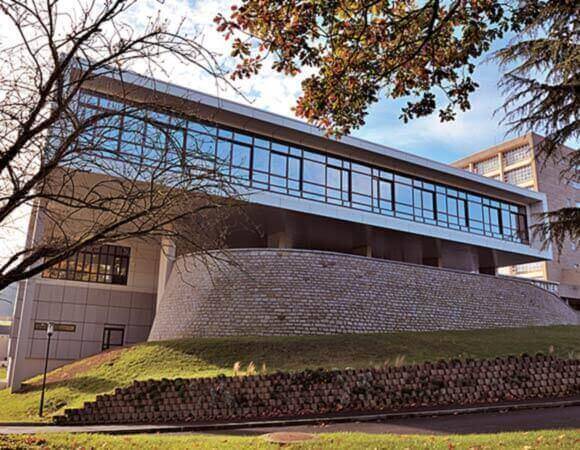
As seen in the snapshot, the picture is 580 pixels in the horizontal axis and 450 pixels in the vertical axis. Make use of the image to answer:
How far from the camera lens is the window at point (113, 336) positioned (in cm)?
2780

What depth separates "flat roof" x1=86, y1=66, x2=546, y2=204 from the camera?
23.9 metres

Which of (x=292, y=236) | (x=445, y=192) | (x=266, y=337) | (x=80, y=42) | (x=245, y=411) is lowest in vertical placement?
(x=245, y=411)

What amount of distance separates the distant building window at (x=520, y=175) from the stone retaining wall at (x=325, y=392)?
58275mm

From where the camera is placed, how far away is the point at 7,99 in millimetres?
6496

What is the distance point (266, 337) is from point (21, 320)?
37.9ft

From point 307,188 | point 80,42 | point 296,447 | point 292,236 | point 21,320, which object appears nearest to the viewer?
point 80,42

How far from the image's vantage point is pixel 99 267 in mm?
28828

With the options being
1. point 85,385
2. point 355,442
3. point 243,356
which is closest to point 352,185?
point 243,356

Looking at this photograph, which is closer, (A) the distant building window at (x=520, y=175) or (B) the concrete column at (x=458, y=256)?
(B) the concrete column at (x=458, y=256)

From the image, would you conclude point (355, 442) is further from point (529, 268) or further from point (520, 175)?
point (520, 175)

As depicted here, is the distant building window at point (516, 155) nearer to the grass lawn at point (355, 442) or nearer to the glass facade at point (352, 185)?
the glass facade at point (352, 185)

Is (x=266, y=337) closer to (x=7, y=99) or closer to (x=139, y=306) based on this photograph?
(x=139, y=306)

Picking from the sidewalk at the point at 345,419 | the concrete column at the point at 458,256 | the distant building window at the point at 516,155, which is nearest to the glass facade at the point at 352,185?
the concrete column at the point at 458,256

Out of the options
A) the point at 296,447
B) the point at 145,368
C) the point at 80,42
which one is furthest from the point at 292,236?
the point at 80,42
